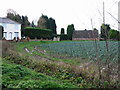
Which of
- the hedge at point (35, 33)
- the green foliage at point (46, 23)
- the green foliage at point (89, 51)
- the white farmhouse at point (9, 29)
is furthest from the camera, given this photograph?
the green foliage at point (46, 23)

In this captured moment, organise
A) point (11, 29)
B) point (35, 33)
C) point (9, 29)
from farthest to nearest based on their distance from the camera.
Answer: point (35, 33) < point (11, 29) < point (9, 29)

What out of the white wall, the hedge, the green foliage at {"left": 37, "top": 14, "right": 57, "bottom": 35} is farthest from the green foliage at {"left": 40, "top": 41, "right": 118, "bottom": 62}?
the green foliage at {"left": 37, "top": 14, "right": 57, "bottom": 35}

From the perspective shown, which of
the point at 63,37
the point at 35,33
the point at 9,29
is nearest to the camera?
the point at 9,29

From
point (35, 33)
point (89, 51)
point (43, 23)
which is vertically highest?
point (43, 23)

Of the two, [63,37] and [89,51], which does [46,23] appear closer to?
[63,37]

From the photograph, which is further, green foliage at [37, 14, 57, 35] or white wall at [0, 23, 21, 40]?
green foliage at [37, 14, 57, 35]

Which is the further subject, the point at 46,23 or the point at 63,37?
the point at 63,37

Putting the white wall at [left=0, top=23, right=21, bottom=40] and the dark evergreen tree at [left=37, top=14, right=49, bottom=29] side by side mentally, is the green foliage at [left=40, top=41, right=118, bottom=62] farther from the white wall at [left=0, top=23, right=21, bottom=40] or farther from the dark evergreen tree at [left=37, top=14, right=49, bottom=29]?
the dark evergreen tree at [left=37, top=14, right=49, bottom=29]

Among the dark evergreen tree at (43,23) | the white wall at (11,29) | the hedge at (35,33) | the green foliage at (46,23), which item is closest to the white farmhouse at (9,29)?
the white wall at (11,29)

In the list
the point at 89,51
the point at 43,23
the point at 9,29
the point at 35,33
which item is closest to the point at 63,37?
the point at 43,23

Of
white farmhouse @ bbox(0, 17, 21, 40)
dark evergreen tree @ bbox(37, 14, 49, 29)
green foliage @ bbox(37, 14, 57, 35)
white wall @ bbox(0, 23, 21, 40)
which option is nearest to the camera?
white farmhouse @ bbox(0, 17, 21, 40)

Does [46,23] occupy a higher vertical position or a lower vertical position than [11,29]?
higher

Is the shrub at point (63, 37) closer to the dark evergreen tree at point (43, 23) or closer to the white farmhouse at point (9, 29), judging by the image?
the dark evergreen tree at point (43, 23)

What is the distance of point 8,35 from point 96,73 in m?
28.3
